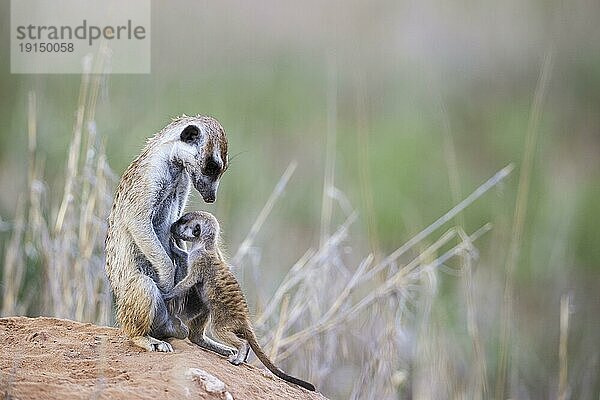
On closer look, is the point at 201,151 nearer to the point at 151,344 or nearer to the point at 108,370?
the point at 151,344

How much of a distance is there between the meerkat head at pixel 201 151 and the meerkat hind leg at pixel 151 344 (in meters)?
0.51

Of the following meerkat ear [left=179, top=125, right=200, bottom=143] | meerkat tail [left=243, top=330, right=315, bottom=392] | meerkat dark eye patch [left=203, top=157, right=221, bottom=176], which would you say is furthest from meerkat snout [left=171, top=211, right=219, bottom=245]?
meerkat tail [left=243, top=330, right=315, bottom=392]

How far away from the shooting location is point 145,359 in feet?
10.7

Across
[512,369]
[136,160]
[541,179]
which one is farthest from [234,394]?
[541,179]

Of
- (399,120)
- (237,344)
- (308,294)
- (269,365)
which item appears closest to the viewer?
(269,365)

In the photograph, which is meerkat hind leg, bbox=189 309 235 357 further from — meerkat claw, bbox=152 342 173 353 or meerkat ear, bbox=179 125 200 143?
meerkat ear, bbox=179 125 200 143

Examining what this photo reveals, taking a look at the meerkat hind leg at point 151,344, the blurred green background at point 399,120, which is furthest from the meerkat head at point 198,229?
the blurred green background at point 399,120

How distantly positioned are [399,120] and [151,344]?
4525 mm

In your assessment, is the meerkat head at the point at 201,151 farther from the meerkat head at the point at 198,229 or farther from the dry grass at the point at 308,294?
the dry grass at the point at 308,294

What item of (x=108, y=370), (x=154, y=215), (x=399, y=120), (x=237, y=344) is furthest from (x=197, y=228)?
(x=399, y=120)

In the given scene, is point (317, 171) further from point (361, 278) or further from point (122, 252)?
point (122, 252)

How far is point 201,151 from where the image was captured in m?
3.67

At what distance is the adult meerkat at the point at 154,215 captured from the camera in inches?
141

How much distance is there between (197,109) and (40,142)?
1.31 metres
